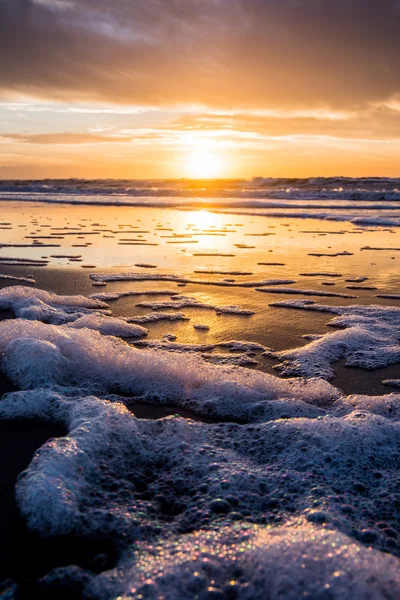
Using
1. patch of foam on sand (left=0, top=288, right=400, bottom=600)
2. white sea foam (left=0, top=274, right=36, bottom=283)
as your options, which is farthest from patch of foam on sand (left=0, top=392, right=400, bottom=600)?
white sea foam (left=0, top=274, right=36, bottom=283)

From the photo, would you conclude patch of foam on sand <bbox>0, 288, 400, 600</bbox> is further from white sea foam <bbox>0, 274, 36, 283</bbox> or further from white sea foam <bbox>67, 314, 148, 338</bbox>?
white sea foam <bbox>0, 274, 36, 283</bbox>

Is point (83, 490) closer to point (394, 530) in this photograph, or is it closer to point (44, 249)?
point (394, 530)

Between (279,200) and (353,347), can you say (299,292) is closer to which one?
(353,347)

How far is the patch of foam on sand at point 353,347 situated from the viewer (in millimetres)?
3420

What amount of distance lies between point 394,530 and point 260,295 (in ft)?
11.9

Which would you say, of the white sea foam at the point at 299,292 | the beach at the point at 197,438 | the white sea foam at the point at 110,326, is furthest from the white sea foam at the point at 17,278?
the white sea foam at the point at 299,292

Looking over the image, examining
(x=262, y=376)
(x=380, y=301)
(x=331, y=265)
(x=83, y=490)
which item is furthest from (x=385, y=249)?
(x=83, y=490)

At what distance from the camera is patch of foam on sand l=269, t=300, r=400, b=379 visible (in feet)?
11.2

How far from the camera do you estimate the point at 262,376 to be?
314cm

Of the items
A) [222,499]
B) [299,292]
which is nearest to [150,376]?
[222,499]

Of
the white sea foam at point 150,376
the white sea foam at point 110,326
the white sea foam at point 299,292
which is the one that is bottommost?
the white sea foam at point 150,376

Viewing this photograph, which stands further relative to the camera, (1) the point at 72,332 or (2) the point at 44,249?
(2) the point at 44,249

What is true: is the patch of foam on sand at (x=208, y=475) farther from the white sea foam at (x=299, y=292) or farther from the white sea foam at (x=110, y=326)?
the white sea foam at (x=299, y=292)

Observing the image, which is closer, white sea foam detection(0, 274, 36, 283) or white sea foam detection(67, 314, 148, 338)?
white sea foam detection(67, 314, 148, 338)
